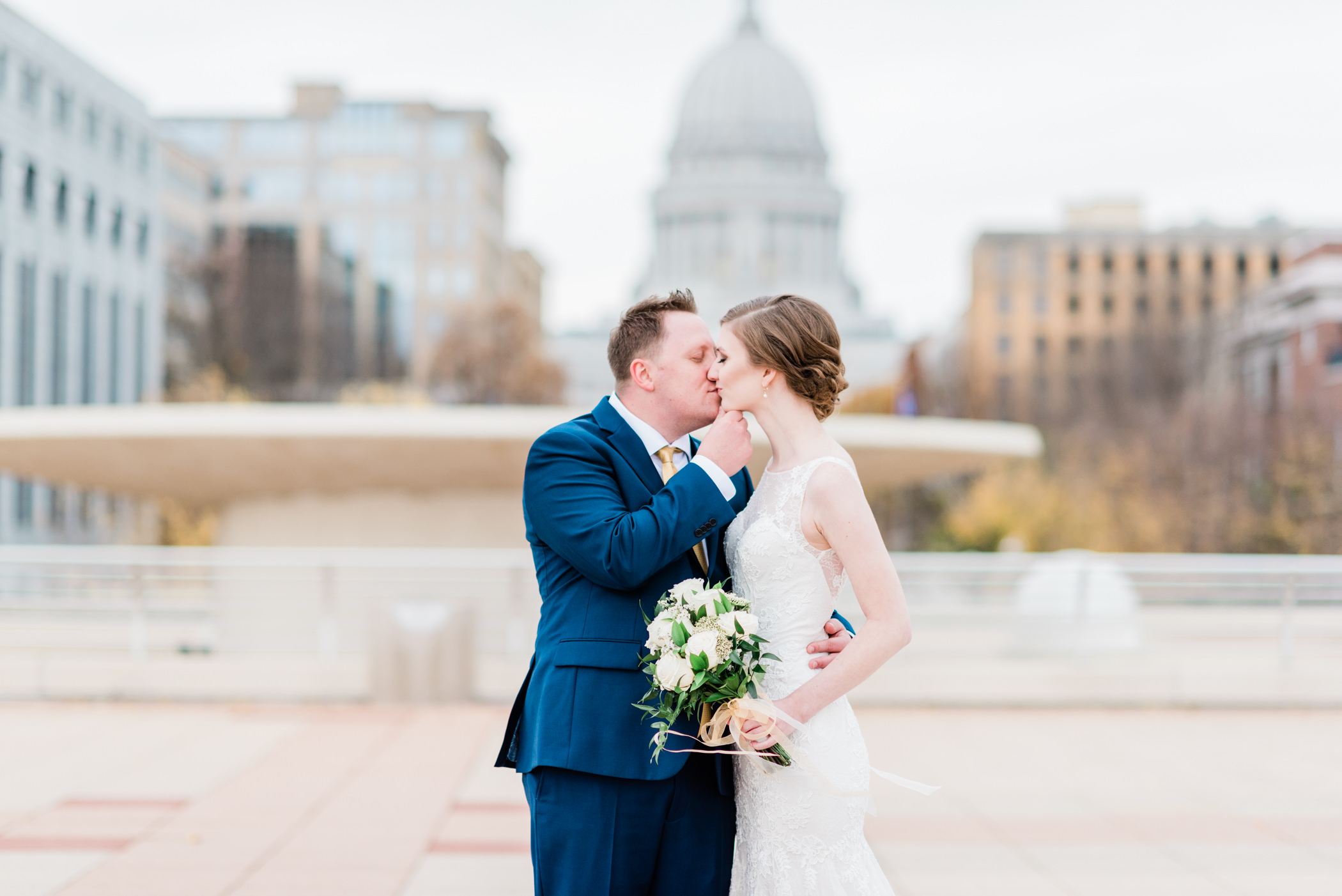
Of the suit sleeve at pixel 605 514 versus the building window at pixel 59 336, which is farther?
the building window at pixel 59 336

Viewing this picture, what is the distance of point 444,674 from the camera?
378 inches

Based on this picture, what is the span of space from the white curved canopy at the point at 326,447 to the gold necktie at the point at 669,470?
26.9 ft

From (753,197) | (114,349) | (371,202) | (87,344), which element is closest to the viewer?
(87,344)

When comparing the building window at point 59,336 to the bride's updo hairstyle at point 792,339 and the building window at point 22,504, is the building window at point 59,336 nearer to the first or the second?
the building window at point 22,504

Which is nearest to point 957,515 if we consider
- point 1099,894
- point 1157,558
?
point 1157,558

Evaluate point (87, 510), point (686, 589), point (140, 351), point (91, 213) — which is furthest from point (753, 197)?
point (686, 589)

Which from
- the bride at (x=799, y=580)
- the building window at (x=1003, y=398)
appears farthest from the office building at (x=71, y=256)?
the bride at (x=799, y=580)

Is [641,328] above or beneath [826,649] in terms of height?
above

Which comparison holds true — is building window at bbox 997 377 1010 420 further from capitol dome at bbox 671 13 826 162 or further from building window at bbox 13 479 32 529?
building window at bbox 13 479 32 529

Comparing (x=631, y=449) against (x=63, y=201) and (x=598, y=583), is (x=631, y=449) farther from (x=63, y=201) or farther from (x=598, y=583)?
(x=63, y=201)

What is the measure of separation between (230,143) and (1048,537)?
7318 cm

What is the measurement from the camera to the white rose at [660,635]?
9.43 feet

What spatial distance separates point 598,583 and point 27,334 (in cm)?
5679

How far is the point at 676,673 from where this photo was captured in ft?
9.23
